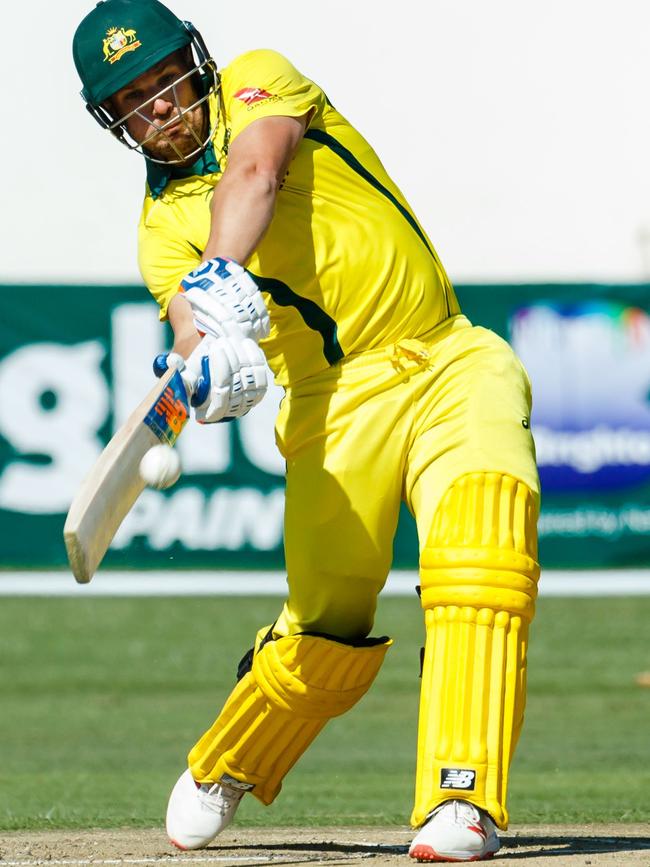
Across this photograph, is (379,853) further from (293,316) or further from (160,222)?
(160,222)

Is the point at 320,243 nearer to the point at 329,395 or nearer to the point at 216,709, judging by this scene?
the point at 329,395

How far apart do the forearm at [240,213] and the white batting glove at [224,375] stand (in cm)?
24

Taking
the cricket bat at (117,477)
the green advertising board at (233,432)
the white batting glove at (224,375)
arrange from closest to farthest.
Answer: the cricket bat at (117,477), the white batting glove at (224,375), the green advertising board at (233,432)

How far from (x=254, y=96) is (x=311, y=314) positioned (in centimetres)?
57

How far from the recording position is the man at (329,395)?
4.04 metres

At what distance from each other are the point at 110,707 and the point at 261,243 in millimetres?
4754

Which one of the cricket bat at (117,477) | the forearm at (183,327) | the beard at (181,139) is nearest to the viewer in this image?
the cricket bat at (117,477)

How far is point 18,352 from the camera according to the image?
1006 cm

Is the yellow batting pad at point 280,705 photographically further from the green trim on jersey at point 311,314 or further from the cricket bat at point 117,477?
the cricket bat at point 117,477

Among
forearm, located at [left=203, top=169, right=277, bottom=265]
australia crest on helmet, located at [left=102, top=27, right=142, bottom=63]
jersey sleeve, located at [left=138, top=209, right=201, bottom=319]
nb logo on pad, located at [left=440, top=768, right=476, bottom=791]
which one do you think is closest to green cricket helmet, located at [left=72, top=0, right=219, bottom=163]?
australia crest on helmet, located at [left=102, top=27, right=142, bottom=63]

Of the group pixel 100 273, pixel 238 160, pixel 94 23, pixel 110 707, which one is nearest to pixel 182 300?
pixel 238 160

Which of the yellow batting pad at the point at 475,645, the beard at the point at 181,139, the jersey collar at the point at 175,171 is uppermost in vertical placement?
the beard at the point at 181,139

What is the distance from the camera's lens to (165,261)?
15.2 feet

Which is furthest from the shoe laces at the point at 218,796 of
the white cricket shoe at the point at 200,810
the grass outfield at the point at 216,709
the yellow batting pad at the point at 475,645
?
the yellow batting pad at the point at 475,645
